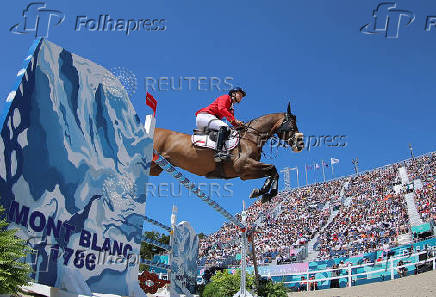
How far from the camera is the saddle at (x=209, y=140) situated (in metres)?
5.14

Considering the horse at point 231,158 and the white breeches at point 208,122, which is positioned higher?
the white breeches at point 208,122

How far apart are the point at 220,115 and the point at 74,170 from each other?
8.85ft

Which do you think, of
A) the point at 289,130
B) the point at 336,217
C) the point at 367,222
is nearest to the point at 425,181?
the point at 336,217

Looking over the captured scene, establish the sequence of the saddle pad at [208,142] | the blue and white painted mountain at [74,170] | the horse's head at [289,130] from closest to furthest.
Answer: the blue and white painted mountain at [74,170]
the saddle pad at [208,142]
the horse's head at [289,130]

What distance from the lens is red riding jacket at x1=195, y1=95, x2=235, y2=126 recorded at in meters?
5.30

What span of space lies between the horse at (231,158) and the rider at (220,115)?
0.18m

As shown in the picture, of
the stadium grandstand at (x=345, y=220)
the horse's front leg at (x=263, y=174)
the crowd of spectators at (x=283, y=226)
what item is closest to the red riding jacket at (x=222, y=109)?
the horse's front leg at (x=263, y=174)

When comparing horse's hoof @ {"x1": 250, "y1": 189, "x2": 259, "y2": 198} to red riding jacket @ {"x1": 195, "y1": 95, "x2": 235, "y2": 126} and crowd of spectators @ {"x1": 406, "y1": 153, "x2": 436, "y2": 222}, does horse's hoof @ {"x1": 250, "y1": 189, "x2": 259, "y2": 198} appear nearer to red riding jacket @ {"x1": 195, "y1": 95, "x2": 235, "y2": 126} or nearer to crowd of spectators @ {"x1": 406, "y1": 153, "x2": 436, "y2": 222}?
red riding jacket @ {"x1": 195, "y1": 95, "x2": 235, "y2": 126}

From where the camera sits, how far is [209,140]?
5176 mm

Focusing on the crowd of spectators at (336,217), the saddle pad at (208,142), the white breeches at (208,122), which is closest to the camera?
the saddle pad at (208,142)

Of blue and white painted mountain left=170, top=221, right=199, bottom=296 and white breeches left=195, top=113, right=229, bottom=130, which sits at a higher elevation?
white breeches left=195, top=113, right=229, bottom=130

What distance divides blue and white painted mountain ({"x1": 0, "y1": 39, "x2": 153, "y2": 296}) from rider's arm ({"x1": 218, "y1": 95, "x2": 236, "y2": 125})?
1478 millimetres

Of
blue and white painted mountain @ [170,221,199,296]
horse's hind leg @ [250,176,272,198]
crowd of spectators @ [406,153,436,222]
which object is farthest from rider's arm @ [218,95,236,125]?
crowd of spectators @ [406,153,436,222]

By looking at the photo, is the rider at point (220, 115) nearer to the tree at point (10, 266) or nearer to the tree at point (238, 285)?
the tree at point (10, 266)
